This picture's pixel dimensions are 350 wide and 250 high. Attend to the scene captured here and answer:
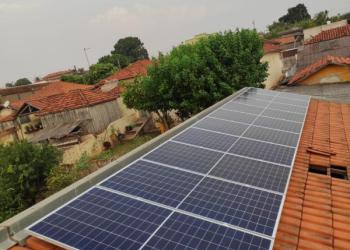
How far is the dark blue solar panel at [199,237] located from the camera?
3.99m

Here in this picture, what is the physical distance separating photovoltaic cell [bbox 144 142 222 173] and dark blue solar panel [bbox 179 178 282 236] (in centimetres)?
69

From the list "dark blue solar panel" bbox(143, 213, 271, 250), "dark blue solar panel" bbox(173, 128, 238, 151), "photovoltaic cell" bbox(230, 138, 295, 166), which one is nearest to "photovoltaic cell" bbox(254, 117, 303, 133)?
"photovoltaic cell" bbox(230, 138, 295, 166)

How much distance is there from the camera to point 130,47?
362 feet

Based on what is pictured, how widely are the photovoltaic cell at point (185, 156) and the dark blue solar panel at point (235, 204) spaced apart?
694mm

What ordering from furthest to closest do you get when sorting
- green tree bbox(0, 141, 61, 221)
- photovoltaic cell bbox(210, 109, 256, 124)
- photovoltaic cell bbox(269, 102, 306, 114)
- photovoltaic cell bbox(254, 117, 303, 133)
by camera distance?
green tree bbox(0, 141, 61, 221) < photovoltaic cell bbox(269, 102, 306, 114) < photovoltaic cell bbox(210, 109, 256, 124) < photovoltaic cell bbox(254, 117, 303, 133)

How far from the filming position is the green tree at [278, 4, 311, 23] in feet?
358

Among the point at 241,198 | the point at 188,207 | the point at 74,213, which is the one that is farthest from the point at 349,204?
the point at 74,213

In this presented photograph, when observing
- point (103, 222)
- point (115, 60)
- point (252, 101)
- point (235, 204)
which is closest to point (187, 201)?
point (235, 204)

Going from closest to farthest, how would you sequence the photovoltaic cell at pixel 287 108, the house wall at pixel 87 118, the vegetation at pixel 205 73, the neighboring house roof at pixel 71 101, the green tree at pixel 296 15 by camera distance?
1. the photovoltaic cell at pixel 287 108
2. the vegetation at pixel 205 73
3. the house wall at pixel 87 118
4. the neighboring house roof at pixel 71 101
5. the green tree at pixel 296 15

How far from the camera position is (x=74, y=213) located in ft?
15.2

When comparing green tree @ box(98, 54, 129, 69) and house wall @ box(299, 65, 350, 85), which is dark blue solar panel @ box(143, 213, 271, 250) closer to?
house wall @ box(299, 65, 350, 85)

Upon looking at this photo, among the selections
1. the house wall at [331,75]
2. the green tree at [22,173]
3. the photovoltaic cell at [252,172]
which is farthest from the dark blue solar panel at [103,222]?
the house wall at [331,75]

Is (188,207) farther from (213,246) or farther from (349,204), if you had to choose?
(349,204)

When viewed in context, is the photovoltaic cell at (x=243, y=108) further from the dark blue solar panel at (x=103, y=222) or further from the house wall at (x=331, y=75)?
the house wall at (x=331, y=75)
